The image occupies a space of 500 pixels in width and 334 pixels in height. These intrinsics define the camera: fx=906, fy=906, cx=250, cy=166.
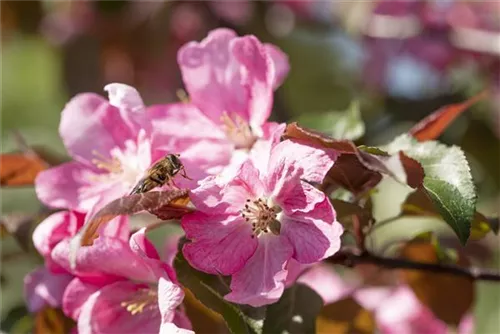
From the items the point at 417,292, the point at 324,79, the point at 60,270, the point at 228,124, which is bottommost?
the point at 324,79

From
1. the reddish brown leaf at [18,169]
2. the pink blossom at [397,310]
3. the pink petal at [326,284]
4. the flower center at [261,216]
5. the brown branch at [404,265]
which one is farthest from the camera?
the pink petal at [326,284]

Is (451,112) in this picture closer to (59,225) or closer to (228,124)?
(228,124)

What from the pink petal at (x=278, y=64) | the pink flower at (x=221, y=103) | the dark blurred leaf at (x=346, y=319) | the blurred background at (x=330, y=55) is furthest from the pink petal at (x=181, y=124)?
the blurred background at (x=330, y=55)

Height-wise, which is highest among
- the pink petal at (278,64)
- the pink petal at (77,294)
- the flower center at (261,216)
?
the pink petal at (278,64)

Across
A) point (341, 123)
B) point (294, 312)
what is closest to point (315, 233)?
point (294, 312)

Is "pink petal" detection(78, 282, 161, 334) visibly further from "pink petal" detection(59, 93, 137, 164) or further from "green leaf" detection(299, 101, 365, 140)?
"green leaf" detection(299, 101, 365, 140)

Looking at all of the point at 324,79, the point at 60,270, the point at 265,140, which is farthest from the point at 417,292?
the point at 324,79

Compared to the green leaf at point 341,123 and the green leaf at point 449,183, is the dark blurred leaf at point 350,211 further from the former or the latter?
the green leaf at point 341,123
